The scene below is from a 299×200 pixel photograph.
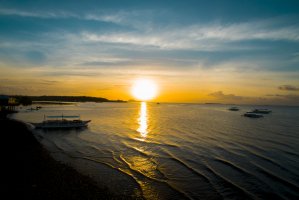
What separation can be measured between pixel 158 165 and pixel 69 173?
898 centimetres

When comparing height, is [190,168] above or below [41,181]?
below

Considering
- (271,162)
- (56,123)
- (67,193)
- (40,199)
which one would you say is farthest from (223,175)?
(56,123)

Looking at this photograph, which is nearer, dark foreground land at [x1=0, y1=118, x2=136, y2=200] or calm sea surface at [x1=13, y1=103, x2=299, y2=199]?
dark foreground land at [x1=0, y1=118, x2=136, y2=200]

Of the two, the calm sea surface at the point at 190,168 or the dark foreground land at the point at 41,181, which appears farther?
the calm sea surface at the point at 190,168

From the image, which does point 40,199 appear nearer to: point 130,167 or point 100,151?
point 130,167

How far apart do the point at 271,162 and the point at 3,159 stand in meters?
28.0

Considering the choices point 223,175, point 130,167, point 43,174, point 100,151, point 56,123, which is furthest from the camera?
point 56,123

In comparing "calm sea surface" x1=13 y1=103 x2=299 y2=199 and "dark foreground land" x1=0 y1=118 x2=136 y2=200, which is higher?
"dark foreground land" x1=0 y1=118 x2=136 y2=200

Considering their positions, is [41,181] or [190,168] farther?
[190,168]

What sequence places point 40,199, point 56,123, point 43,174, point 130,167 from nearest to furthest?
1. point 40,199
2. point 43,174
3. point 130,167
4. point 56,123

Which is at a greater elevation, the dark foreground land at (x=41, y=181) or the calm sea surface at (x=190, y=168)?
the dark foreground land at (x=41, y=181)

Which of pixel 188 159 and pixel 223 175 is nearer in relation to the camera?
pixel 223 175

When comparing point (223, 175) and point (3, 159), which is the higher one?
point (3, 159)

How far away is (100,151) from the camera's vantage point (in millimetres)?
26406
